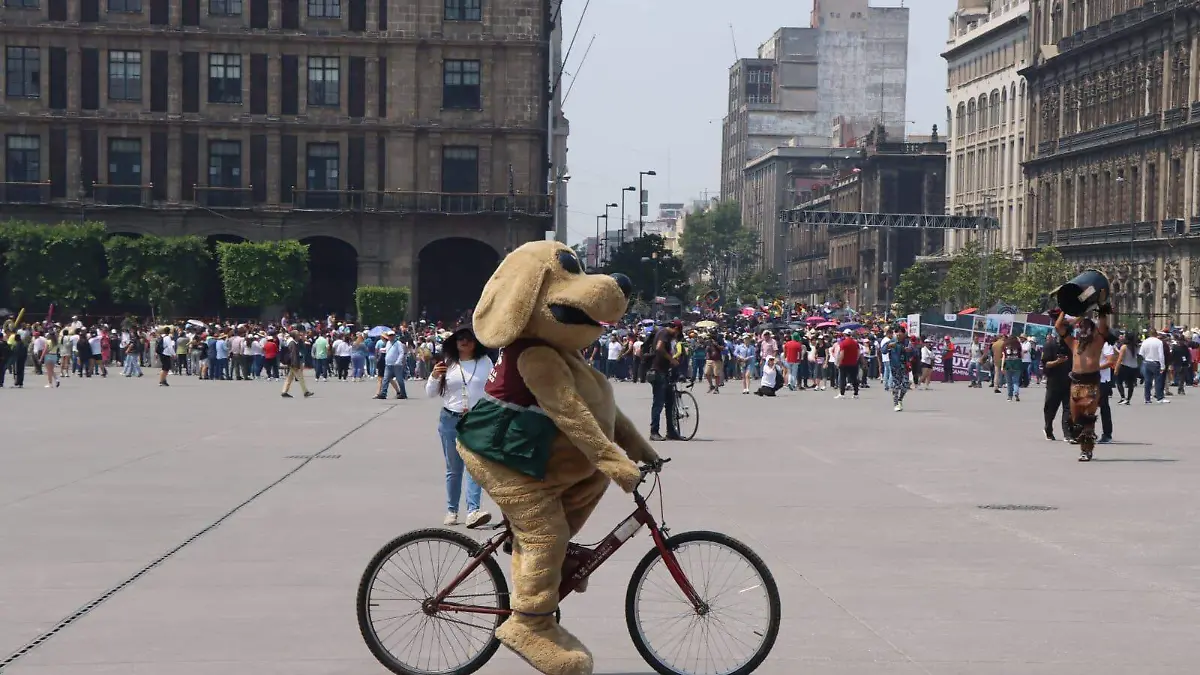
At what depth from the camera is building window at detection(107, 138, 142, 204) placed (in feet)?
225

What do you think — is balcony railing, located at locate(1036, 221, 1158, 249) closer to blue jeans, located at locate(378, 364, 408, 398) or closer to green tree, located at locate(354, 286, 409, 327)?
green tree, located at locate(354, 286, 409, 327)

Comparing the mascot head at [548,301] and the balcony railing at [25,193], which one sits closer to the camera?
the mascot head at [548,301]

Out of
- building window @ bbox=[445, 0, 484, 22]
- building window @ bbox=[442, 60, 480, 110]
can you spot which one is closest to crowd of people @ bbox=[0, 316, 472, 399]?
building window @ bbox=[442, 60, 480, 110]

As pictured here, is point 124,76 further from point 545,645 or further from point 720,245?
point 720,245

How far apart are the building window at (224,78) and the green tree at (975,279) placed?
35.1 metres

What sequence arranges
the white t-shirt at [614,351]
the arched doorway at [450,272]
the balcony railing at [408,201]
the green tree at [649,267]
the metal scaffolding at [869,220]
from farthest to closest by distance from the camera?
the metal scaffolding at [869,220]
the green tree at [649,267]
the arched doorway at [450,272]
the balcony railing at [408,201]
the white t-shirt at [614,351]

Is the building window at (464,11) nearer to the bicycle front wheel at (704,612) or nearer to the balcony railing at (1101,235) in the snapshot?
the balcony railing at (1101,235)

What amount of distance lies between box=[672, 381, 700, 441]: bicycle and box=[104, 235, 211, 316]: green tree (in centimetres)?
4462

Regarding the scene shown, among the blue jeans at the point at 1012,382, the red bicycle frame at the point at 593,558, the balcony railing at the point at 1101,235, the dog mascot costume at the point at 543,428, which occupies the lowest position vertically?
the blue jeans at the point at 1012,382

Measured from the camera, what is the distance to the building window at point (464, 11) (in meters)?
69.0

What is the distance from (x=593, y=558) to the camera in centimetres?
714

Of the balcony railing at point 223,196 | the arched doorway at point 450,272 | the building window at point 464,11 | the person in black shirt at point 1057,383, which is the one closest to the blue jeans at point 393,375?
the person in black shirt at point 1057,383

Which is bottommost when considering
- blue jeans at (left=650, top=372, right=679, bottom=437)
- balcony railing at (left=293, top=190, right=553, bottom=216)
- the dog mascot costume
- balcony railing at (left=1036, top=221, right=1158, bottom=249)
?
blue jeans at (left=650, top=372, right=679, bottom=437)

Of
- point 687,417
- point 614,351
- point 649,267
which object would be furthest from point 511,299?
point 649,267
